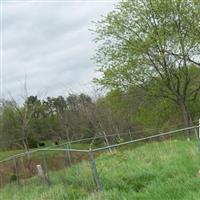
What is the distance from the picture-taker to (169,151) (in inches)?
473

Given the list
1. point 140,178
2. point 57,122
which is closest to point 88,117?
point 57,122

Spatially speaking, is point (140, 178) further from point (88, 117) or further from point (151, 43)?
point (88, 117)

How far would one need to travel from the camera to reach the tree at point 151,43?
2797cm

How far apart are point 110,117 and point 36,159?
14.3 meters

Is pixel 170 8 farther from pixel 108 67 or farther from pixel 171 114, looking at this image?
pixel 171 114

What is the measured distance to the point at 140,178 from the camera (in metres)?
10.4

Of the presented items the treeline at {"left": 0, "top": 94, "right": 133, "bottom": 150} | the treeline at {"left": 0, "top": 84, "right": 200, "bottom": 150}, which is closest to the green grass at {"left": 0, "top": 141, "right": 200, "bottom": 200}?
the treeline at {"left": 0, "top": 84, "right": 200, "bottom": 150}

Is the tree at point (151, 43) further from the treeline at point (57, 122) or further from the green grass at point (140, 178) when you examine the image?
the green grass at point (140, 178)

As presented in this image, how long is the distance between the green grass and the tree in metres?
15.3

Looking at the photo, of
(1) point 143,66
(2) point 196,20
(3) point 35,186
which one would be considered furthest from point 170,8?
(3) point 35,186

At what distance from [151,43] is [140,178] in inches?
711

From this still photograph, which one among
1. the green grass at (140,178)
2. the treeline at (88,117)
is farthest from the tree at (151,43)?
the green grass at (140,178)

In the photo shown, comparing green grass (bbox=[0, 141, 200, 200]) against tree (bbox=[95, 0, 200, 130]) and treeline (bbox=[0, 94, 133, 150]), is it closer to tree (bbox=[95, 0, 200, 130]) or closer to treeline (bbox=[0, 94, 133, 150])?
tree (bbox=[95, 0, 200, 130])

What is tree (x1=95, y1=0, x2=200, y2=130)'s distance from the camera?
91.8 feet
